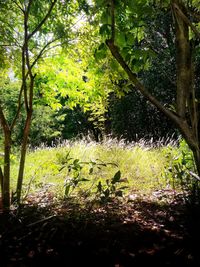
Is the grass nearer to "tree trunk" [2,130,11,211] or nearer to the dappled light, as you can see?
the dappled light

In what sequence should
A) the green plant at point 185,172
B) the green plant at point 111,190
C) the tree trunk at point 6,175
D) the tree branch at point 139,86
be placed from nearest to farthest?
the tree branch at point 139,86 < the green plant at point 111,190 < the tree trunk at point 6,175 < the green plant at point 185,172

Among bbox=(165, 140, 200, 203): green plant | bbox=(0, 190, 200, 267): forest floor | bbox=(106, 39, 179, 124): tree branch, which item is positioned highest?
bbox=(106, 39, 179, 124): tree branch

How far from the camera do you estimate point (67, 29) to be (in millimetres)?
3273

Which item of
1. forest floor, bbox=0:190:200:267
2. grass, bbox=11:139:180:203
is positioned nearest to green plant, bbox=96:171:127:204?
forest floor, bbox=0:190:200:267

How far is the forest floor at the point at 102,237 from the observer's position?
177cm

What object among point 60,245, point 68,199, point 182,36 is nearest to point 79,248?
point 60,245

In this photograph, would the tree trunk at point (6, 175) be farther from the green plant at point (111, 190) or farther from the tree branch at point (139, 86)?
the tree branch at point (139, 86)

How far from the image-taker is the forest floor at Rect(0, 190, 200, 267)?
1768 millimetres

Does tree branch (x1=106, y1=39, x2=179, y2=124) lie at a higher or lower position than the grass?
higher

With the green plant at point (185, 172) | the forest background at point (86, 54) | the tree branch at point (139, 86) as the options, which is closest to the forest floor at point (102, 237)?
the green plant at point (185, 172)

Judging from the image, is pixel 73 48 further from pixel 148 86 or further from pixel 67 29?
pixel 148 86

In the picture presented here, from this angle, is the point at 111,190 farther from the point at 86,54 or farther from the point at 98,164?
the point at 86,54

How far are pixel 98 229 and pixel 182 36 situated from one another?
1.61m

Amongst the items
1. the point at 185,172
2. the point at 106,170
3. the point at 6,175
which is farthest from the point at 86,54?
the point at 106,170
